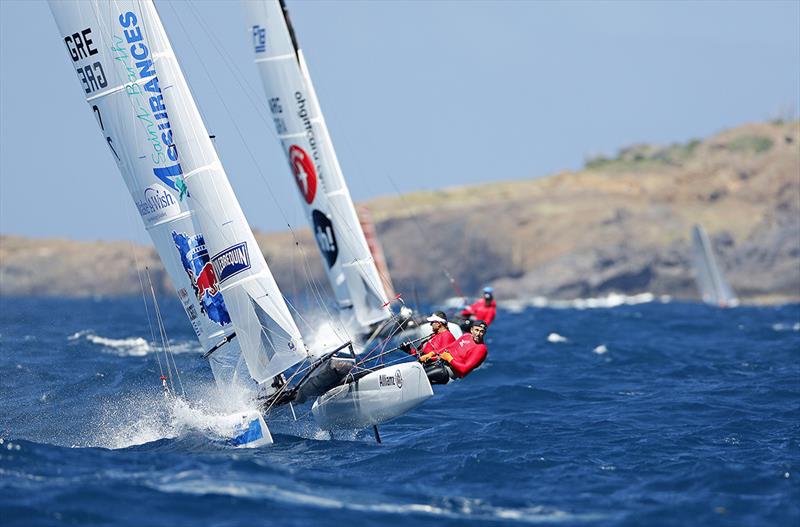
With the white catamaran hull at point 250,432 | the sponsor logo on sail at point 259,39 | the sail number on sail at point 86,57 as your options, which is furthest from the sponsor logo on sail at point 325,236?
the white catamaran hull at point 250,432

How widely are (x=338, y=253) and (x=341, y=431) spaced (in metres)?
7.70

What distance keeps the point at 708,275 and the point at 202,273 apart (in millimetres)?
42184

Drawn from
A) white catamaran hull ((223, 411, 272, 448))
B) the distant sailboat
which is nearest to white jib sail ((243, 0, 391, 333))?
white catamaran hull ((223, 411, 272, 448))

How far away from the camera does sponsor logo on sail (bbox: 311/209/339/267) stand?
20.0 m

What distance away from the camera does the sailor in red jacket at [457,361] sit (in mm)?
12094

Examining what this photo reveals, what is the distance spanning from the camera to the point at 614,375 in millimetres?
17828

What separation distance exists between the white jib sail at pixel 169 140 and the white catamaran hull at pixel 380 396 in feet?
2.65

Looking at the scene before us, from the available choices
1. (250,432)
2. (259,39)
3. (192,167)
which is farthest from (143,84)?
(259,39)

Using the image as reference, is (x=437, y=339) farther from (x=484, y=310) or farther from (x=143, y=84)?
(x=484, y=310)

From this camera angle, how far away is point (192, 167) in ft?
39.5

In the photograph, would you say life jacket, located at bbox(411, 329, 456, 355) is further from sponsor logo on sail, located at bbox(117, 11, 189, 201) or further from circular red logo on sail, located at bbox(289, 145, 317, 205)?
circular red logo on sail, located at bbox(289, 145, 317, 205)

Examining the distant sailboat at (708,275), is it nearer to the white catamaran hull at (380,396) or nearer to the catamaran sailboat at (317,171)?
the catamaran sailboat at (317,171)

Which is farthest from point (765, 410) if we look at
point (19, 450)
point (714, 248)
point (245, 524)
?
point (714, 248)

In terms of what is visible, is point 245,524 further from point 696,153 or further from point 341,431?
point 696,153
